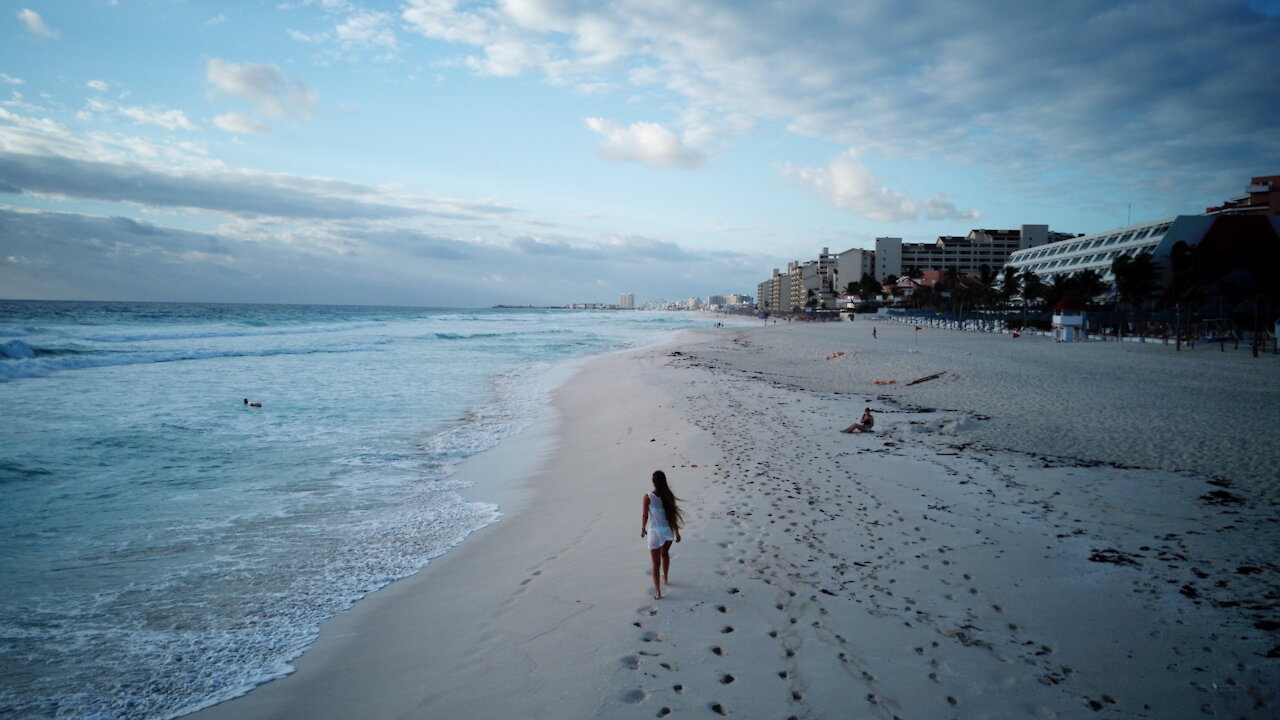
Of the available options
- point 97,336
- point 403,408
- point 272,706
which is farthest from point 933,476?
point 97,336

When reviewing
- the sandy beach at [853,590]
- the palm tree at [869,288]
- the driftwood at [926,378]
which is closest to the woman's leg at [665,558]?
the sandy beach at [853,590]

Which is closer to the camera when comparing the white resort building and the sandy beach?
the sandy beach

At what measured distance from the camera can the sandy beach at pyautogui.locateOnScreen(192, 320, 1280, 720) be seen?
4.10m

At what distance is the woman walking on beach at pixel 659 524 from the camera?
5.40m

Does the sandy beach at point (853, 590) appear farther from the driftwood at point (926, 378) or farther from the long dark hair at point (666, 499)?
the driftwood at point (926, 378)

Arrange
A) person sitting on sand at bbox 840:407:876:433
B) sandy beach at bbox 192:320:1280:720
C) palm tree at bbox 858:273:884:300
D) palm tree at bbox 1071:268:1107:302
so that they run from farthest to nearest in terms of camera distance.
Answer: palm tree at bbox 858:273:884:300
palm tree at bbox 1071:268:1107:302
person sitting on sand at bbox 840:407:876:433
sandy beach at bbox 192:320:1280:720

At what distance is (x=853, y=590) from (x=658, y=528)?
6.38 ft

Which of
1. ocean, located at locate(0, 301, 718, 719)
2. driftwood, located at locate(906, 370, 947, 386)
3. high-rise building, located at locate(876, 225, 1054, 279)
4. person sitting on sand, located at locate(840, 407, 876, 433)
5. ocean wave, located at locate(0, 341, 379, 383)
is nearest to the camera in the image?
ocean, located at locate(0, 301, 718, 719)

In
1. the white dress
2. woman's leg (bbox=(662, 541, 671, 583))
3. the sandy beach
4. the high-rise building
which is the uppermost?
the high-rise building

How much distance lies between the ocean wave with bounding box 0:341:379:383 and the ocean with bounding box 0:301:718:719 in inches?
197

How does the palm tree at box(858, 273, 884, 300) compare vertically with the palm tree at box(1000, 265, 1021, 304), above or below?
above

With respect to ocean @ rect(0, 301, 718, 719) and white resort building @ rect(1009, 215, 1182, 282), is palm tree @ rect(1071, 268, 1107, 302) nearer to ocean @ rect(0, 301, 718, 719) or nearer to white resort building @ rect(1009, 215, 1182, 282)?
white resort building @ rect(1009, 215, 1182, 282)

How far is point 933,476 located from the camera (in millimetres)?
9102

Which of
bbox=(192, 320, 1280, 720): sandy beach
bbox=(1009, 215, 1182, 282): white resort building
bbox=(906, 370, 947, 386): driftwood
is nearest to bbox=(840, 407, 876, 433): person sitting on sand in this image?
bbox=(192, 320, 1280, 720): sandy beach
